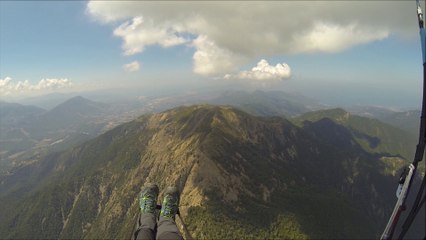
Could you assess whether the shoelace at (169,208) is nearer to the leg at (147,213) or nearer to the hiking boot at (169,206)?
the hiking boot at (169,206)

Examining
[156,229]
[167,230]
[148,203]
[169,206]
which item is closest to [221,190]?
[148,203]

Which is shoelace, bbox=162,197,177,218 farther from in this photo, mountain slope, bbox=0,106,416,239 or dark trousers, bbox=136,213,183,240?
mountain slope, bbox=0,106,416,239

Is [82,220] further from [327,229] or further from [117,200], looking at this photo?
[327,229]

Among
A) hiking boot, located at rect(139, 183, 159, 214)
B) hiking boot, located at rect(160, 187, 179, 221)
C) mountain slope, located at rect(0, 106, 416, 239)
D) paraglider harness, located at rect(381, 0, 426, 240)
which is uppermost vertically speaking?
paraglider harness, located at rect(381, 0, 426, 240)

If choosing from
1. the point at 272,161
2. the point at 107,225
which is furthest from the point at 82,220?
the point at 272,161

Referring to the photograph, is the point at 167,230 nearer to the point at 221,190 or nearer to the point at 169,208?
the point at 169,208

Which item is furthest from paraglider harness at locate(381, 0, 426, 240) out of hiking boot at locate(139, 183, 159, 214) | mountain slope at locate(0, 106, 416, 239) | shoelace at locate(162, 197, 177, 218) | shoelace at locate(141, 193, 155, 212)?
mountain slope at locate(0, 106, 416, 239)
